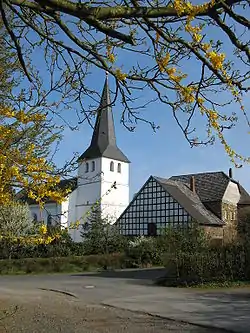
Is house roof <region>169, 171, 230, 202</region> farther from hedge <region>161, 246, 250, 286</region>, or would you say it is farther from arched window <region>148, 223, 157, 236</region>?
hedge <region>161, 246, 250, 286</region>

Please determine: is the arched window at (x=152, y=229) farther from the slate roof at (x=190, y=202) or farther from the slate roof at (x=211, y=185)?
the slate roof at (x=211, y=185)

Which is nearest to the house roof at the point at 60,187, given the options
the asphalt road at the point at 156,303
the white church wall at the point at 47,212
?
the white church wall at the point at 47,212

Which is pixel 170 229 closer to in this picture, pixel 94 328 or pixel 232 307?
pixel 232 307

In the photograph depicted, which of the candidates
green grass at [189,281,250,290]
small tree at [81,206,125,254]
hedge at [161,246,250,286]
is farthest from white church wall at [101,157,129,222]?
green grass at [189,281,250,290]

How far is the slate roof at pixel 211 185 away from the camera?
42875 mm

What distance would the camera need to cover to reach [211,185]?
4447cm

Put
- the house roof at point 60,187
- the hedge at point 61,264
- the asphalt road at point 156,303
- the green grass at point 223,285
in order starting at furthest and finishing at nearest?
1. the hedge at point 61,264
2. the green grass at point 223,285
3. the asphalt road at point 156,303
4. the house roof at point 60,187

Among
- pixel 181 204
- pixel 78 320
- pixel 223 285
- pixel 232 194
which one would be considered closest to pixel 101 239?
pixel 181 204

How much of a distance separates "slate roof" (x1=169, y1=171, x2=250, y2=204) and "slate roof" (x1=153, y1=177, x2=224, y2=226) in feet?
3.92

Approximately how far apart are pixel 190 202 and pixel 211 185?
18.5 feet

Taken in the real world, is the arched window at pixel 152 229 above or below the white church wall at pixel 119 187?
below

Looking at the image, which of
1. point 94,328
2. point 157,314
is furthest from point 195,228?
point 94,328

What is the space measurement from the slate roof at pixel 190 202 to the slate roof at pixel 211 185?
1193 millimetres

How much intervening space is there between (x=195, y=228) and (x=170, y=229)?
1381 millimetres
